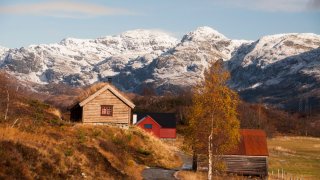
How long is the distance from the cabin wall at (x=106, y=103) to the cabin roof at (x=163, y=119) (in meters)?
55.9

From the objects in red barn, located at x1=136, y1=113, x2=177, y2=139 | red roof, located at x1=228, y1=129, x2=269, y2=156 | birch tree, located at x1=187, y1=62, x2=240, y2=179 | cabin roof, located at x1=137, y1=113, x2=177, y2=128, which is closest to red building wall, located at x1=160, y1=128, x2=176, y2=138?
red barn, located at x1=136, y1=113, x2=177, y2=139

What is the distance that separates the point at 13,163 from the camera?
2220cm

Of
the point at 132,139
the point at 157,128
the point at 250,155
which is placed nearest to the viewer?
the point at 250,155

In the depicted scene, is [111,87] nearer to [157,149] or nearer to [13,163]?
[157,149]

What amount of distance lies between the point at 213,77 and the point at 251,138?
13.0 meters

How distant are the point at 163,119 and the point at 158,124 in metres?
3.09

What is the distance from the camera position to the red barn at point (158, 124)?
117 m

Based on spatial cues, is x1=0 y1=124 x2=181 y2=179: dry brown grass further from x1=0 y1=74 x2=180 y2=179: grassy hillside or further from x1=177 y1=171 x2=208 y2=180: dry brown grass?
x1=177 y1=171 x2=208 y2=180: dry brown grass

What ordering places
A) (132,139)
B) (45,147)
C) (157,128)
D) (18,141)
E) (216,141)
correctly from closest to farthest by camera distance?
(18,141) → (45,147) → (216,141) → (132,139) → (157,128)

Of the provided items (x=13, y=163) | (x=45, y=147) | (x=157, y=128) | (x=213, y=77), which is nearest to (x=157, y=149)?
(x=213, y=77)

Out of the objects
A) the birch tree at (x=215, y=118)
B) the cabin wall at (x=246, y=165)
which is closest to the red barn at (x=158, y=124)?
the cabin wall at (x=246, y=165)

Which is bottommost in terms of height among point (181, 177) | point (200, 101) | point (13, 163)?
point (181, 177)

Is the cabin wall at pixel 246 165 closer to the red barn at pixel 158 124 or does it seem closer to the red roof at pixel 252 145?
the red roof at pixel 252 145

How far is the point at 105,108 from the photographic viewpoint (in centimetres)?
5991
